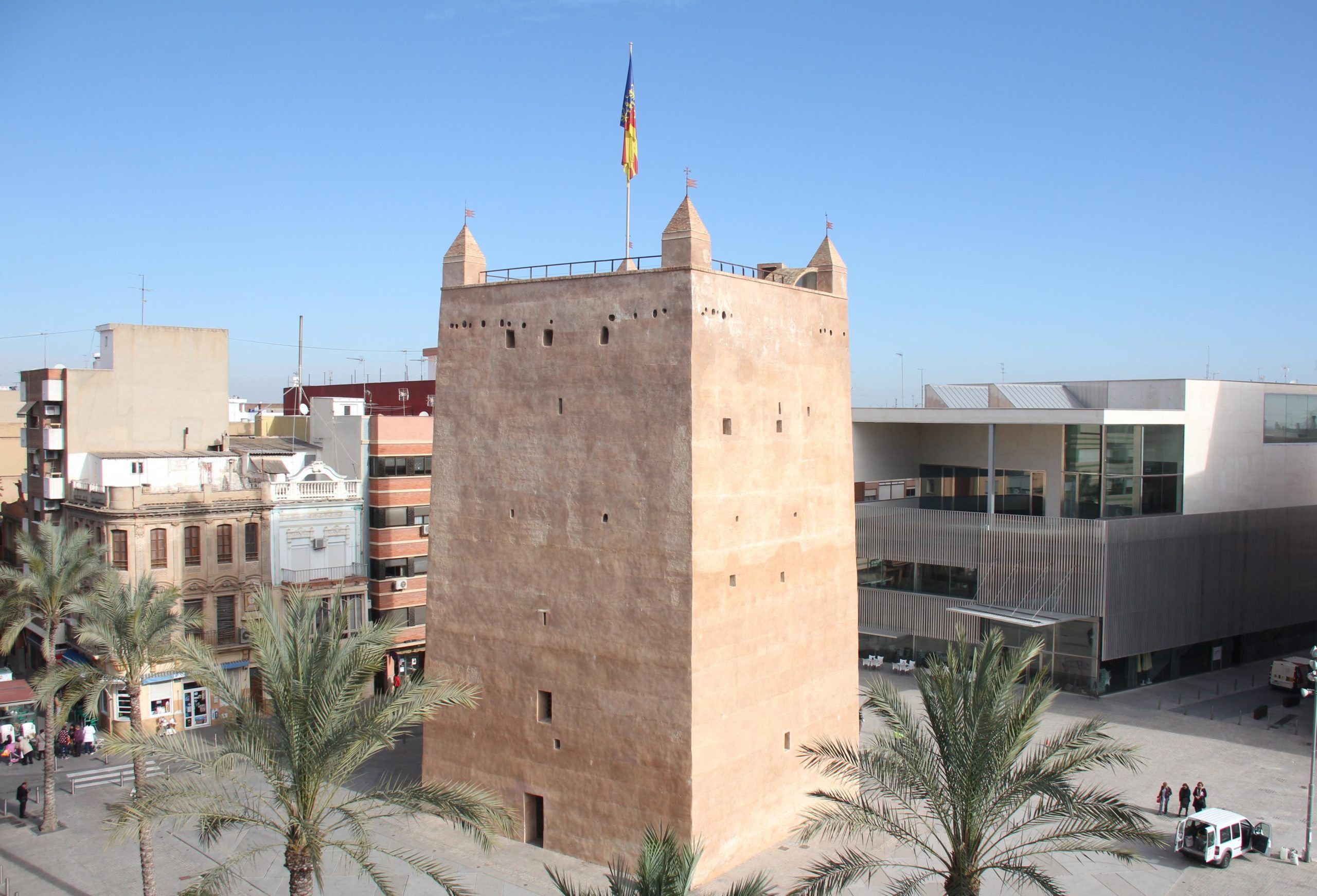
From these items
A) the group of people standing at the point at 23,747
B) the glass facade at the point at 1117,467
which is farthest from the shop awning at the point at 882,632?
the group of people standing at the point at 23,747

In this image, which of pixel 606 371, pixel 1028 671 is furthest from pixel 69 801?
pixel 1028 671

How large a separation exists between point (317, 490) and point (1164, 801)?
30861mm

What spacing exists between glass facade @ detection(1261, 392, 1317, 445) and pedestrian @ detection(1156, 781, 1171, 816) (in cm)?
2290

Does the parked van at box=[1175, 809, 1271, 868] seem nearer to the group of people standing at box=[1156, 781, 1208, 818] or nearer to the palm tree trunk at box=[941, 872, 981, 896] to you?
the group of people standing at box=[1156, 781, 1208, 818]

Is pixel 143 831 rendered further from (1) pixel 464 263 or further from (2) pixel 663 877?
(1) pixel 464 263

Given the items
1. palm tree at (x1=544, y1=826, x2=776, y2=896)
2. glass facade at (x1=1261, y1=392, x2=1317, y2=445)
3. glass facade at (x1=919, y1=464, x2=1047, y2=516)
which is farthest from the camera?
glass facade at (x1=1261, y1=392, x2=1317, y2=445)

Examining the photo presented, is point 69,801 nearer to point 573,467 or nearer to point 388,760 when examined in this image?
point 388,760

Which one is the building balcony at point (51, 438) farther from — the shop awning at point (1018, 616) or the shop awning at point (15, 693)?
the shop awning at point (1018, 616)

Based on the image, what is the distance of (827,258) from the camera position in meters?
30.3

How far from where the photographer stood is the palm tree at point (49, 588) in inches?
1134

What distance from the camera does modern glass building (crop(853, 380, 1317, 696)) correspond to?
41156 mm

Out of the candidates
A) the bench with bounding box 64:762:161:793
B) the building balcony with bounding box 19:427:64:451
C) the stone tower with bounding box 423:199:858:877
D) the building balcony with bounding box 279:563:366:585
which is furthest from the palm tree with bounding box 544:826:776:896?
the building balcony with bounding box 19:427:64:451

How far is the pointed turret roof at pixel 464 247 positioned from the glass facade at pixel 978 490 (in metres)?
25.5

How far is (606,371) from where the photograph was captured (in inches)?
1024
